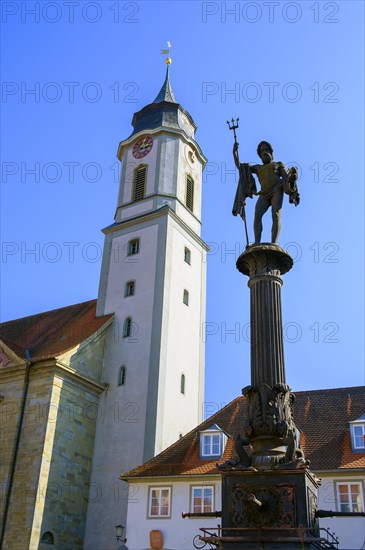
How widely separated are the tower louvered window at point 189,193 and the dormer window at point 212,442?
1369 centimetres

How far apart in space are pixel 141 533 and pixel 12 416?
7.35 m

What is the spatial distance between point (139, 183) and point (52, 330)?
851cm

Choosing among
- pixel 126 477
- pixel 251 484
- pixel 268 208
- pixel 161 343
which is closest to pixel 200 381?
pixel 161 343

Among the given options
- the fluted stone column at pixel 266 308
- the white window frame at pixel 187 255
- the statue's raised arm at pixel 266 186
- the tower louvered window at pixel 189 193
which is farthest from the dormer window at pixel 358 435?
the tower louvered window at pixel 189 193

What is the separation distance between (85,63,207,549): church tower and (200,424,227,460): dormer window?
302cm

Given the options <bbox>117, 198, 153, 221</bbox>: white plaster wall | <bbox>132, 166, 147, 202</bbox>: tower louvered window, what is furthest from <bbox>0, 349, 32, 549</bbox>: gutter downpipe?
<bbox>132, 166, 147, 202</bbox>: tower louvered window

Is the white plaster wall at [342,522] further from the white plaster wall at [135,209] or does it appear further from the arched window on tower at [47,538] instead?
the white plaster wall at [135,209]

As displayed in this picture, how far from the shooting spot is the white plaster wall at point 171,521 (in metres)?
18.2

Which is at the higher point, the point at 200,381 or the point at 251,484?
the point at 200,381

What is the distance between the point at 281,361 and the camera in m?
8.19

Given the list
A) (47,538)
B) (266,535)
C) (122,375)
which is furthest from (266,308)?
(122,375)

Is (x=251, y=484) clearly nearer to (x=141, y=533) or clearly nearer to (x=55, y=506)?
(x=141, y=533)

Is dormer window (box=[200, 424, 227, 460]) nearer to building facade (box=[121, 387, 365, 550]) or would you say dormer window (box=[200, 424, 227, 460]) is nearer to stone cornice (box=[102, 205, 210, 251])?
building facade (box=[121, 387, 365, 550])

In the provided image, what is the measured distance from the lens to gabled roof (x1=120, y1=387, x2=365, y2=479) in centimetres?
1830
